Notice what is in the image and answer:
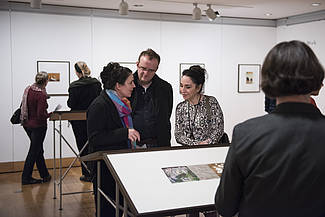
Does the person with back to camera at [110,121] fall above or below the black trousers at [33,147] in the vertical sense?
above

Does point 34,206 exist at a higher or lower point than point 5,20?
lower

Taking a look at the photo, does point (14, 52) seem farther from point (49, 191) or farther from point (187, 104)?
point (187, 104)

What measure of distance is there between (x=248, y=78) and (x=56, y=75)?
424cm

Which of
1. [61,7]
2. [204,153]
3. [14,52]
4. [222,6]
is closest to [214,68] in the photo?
[222,6]

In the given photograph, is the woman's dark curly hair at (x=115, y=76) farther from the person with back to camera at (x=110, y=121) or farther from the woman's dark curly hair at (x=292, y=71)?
the woman's dark curly hair at (x=292, y=71)

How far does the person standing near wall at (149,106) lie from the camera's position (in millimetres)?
3318

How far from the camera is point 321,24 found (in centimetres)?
765

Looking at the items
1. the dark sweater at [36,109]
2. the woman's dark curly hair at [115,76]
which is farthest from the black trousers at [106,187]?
the dark sweater at [36,109]

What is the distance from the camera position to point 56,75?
695 cm

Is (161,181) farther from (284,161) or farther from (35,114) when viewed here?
(35,114)

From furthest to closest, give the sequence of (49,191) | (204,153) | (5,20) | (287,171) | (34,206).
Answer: (5,20)
(49,191)
(34,206)
(204,153)
(287,171)

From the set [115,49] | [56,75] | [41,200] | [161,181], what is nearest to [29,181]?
[41,200]

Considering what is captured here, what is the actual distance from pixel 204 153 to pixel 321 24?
242 inches

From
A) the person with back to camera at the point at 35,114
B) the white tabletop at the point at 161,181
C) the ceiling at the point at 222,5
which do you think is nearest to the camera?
the white tabletop at the point at 161,181
